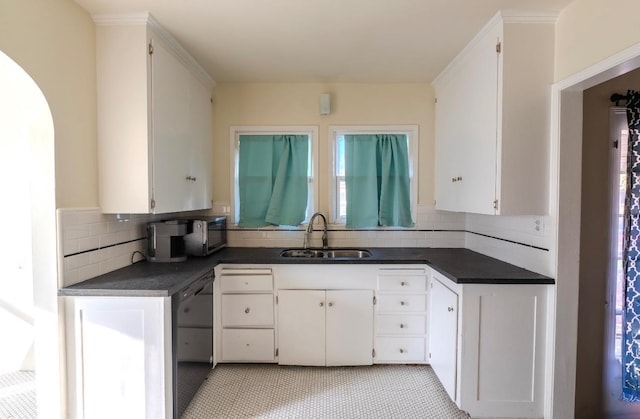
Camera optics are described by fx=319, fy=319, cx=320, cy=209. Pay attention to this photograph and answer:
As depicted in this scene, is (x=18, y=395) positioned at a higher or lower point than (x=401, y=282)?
lower

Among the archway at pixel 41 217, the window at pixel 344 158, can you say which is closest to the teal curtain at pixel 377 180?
the window at pixel 344 158

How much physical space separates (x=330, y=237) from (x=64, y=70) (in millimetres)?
2197

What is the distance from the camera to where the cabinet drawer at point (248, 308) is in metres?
2.45

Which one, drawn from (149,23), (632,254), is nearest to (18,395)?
(149,23)

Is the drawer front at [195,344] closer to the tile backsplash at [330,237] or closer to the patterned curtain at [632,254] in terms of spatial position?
the tile backsplash at [330,237]

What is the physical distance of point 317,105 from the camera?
9.70 feet

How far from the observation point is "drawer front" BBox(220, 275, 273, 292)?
8.02 feet

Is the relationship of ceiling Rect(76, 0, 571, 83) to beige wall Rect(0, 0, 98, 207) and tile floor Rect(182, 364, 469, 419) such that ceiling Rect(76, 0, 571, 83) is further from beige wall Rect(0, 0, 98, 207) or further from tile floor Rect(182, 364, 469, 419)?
tile floor Rect(182, 364, 469, 419)

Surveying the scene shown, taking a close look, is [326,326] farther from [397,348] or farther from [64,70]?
[64,70]

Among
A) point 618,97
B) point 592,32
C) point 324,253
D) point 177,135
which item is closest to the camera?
point 592,32

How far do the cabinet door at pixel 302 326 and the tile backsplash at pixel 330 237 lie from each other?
0.64 metres

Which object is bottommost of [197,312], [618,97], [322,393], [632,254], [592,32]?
[322,393]

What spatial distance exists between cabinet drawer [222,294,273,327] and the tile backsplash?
647 millimetres

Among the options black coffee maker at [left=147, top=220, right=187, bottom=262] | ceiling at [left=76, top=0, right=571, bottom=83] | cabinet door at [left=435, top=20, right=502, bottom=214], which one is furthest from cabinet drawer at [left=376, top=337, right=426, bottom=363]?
ceiling at [left=76, top=0, right=571, bottom=83]
